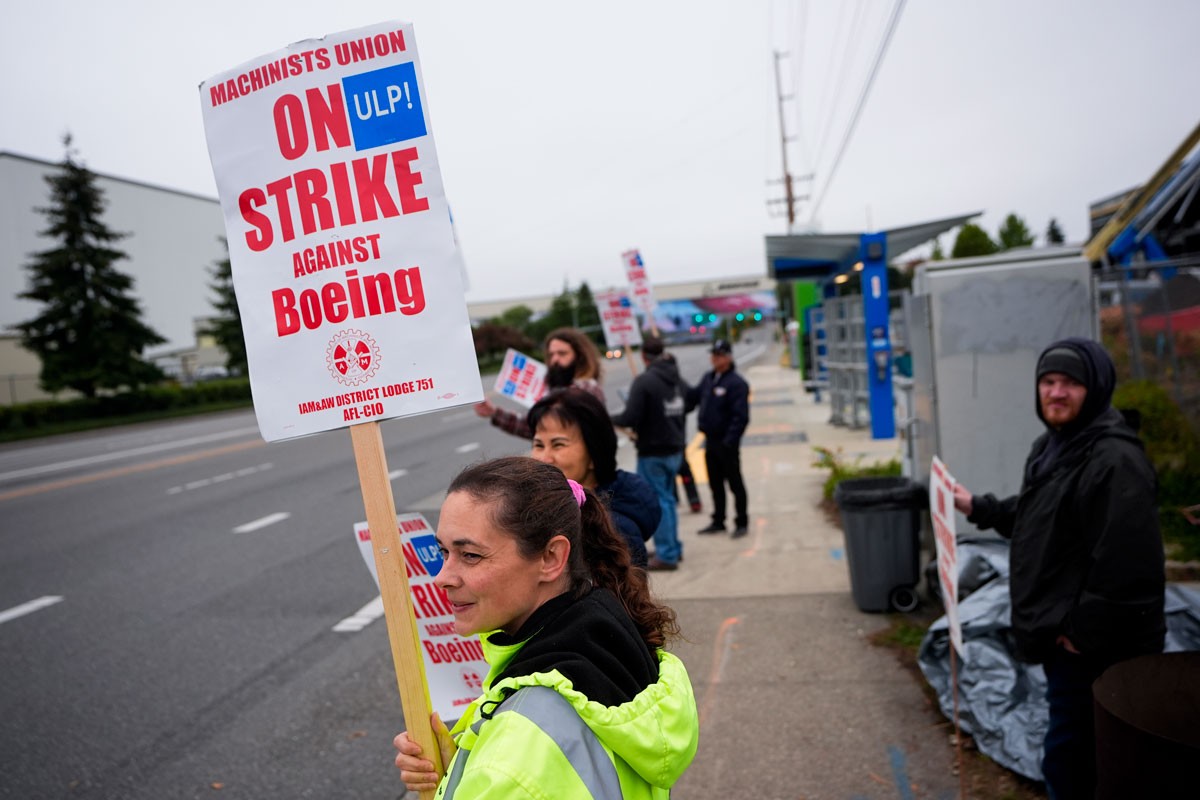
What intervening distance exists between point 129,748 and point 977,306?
5696 mm

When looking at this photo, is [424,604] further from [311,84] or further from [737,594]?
[737,594]

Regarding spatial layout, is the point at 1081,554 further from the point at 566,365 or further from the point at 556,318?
the point at 556,318

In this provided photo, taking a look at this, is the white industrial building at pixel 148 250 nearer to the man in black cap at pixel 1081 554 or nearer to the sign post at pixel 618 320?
the sign post at pixel 618 320

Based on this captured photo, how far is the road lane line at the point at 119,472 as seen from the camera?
1340 cm

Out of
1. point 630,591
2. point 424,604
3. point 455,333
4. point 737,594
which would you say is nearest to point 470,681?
point 424,604

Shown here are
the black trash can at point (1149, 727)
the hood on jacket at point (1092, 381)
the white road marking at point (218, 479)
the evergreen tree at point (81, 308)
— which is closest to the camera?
the black trash can at point (1149, 727)

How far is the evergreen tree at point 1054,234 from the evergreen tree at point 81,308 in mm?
82448

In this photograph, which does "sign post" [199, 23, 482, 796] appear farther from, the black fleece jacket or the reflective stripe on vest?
the black fleece jacket

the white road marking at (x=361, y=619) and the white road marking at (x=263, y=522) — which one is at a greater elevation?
the white road marking at (x=263, y=522)

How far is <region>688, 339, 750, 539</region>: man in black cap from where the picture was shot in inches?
296

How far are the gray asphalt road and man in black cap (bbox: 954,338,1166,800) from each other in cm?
201

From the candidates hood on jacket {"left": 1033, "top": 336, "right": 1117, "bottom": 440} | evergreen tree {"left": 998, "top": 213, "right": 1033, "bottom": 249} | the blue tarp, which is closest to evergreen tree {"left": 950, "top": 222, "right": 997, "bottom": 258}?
evergreen tree {"left": 998, "top": 213, "right": 1033, "bottom": 249}

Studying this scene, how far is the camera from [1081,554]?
9.07 feet

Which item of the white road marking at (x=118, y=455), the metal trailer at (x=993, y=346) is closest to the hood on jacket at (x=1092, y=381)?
the metal trailer at (x=993, y=346)
